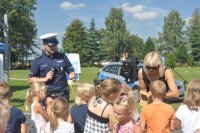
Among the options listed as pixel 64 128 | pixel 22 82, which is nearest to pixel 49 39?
pixel 64 128

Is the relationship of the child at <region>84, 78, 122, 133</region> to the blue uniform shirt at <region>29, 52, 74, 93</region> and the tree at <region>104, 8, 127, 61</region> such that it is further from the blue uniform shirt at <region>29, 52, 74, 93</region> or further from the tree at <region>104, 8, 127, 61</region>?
the tree at <region>104, 8, 127, 61</region>

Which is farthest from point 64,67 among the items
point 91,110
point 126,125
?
point 126,125

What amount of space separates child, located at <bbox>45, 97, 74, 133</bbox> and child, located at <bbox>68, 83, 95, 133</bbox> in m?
0.20

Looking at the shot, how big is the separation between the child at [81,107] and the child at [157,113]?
89 centimetres

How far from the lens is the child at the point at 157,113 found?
526 cm

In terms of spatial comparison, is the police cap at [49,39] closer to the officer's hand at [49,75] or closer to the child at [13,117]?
the officer's hand at [49,75]

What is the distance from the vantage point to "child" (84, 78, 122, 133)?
5188 millimetres

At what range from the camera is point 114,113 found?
5.07 meters

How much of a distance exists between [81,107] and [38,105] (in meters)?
0.71

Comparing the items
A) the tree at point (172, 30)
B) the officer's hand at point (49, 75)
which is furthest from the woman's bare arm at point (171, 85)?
the tree at point (172, 30)

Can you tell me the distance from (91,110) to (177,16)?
344ft

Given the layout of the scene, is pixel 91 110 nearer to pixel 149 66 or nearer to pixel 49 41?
pixel 149 66

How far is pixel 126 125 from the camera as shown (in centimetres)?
508

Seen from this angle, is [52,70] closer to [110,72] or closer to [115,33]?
[110,72]
